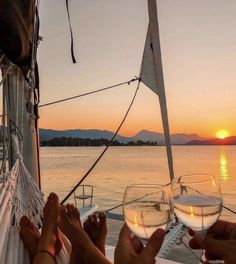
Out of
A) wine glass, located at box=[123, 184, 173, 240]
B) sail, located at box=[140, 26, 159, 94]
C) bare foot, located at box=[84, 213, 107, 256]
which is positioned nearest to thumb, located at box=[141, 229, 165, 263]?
wine glass, located at box=[123, 184, 173, 240]

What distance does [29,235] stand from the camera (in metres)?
1.23

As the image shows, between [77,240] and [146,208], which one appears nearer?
[146,208]

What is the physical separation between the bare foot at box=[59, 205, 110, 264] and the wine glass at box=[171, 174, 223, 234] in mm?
501

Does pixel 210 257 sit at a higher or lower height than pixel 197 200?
lower

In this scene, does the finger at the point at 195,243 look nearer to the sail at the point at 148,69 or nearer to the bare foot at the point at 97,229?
the bare foot at the point at 97,229

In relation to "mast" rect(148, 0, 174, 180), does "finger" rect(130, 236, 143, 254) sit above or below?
below

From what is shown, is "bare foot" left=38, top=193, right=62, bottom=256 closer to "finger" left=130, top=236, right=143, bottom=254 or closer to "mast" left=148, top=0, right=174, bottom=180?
"finger" left=130, top=236, right=143, bottom=254

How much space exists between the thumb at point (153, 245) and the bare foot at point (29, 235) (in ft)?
1.92

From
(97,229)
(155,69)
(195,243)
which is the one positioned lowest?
(97,229)

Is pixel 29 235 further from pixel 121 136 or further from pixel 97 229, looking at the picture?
pixel 121 136

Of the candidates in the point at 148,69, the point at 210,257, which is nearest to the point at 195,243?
the point at 210,257

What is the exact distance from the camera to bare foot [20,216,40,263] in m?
1.17

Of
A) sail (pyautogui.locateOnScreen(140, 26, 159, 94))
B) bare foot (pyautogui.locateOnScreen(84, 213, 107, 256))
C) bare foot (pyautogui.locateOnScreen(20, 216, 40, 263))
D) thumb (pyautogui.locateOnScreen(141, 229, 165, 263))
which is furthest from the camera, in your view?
sail (pyautogui.locateOnScreen(140, 26, 159, 94))

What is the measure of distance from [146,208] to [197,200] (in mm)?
95
